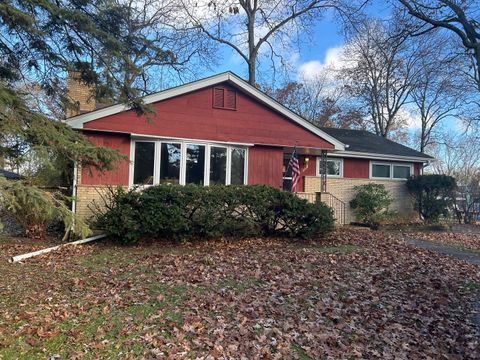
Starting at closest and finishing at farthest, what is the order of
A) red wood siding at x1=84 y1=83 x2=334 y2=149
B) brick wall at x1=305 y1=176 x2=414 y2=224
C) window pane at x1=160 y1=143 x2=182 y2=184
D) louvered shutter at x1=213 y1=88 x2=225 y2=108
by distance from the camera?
red wood siding at x1=84 y1=83 x2=334 y2=149, window pane at x1=160 y1=143 x2=182 y2=184, louvered shutter at x1=213 y1=88 x2=225 y2=108, brick wall at x1=305 y1=176 x2=414 y2=224

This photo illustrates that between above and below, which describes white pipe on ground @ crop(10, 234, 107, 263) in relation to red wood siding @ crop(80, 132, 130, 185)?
below

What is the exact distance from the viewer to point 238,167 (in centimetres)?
1420

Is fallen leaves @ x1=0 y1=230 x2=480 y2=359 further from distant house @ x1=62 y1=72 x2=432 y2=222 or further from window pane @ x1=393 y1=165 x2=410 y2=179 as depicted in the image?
window pane @ x1=393 y1=165 x2=410 y2=179

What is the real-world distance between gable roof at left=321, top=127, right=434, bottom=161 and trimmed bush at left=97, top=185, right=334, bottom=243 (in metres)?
7.44

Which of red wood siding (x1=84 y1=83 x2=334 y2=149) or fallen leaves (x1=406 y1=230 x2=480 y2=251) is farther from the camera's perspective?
red wood siding (x1=84 y1=83 x2=334 y2=149)

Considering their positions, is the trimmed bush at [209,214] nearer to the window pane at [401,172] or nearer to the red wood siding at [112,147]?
the red wood siding at [112,147]

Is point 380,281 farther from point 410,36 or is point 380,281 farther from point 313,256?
point 410,36

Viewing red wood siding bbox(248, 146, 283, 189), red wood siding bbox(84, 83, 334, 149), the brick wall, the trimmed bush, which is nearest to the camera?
the trimmed bush

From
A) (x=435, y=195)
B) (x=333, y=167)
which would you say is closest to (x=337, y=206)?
(x=333, y=167)

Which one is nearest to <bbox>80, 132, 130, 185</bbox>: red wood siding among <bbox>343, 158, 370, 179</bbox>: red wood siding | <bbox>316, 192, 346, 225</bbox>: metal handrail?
<bbox>316, 192, 346, 225</bbox>: metal handrail

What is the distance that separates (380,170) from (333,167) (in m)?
2.68

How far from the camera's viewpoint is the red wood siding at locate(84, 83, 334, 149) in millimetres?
12320

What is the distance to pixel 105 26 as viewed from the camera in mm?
8305

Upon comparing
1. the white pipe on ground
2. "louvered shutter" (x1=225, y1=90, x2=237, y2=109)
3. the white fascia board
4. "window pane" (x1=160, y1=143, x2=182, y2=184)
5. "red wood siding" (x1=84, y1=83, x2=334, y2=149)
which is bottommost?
the white pipe on ground
